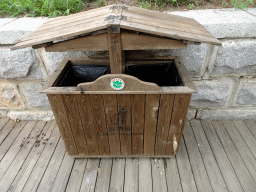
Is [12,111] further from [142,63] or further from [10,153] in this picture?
[142,63]

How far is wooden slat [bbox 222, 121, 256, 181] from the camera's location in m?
1.77

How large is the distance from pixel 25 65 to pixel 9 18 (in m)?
0.61

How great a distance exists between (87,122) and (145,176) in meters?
0.78

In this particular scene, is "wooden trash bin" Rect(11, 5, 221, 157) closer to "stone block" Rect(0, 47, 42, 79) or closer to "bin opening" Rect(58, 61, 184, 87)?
"bin opening" Rect(58, 61, 184, 87)

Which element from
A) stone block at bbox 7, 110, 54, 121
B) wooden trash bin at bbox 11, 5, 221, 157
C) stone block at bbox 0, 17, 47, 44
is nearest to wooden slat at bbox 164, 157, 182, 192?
wooden trash bin at bbox 11, 5, 221, 157

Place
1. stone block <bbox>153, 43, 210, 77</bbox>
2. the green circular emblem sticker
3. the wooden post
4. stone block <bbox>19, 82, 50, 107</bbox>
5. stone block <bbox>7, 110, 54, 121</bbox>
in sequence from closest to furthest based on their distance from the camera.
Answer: the wooden post
the green circular emblem sticker
stone block <bbox>153, 43, 210, 77</bbox>
stone block <bbox>19, 82, 50, 107</bbox>
stone block <bbox>7, 110, 54, 121</bbox>

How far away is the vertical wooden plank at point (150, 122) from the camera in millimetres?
1377

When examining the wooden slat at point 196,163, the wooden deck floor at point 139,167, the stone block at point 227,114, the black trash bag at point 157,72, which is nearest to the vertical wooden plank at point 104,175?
the wooden deck floor at point 139,167

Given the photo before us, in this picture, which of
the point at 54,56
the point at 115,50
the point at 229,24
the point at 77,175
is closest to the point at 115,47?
the point at 115,50

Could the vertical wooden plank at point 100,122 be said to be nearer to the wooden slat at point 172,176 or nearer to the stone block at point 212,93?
the wooden slat at point 172,176

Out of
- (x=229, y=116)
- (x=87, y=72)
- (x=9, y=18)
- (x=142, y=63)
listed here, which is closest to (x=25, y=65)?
(x=9, y=18)

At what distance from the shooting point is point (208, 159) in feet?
6.09

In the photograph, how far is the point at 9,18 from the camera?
2.03 m

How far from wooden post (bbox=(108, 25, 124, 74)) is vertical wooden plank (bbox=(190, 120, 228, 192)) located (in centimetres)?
135
